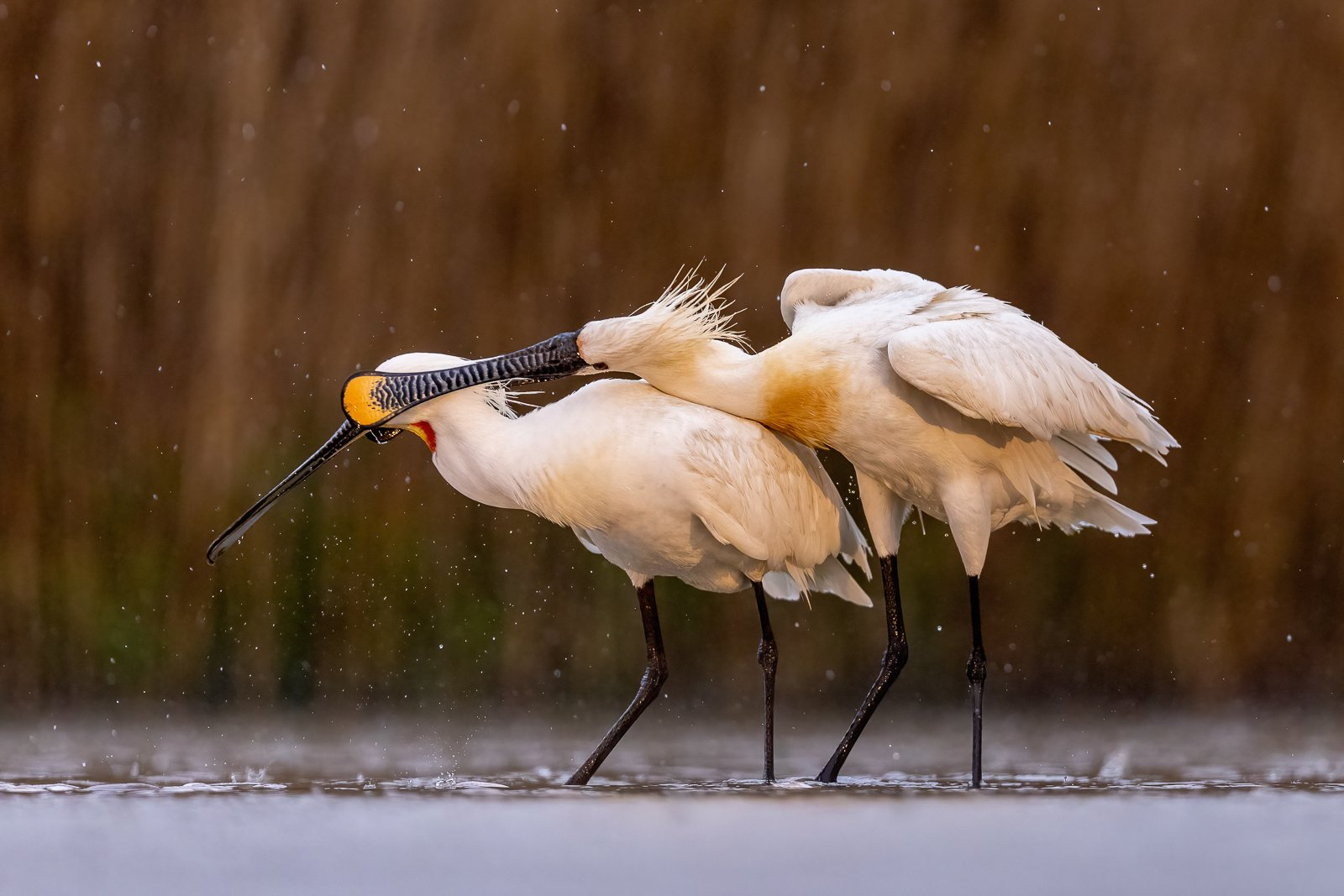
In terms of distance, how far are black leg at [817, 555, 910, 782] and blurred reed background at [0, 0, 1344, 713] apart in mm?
1710

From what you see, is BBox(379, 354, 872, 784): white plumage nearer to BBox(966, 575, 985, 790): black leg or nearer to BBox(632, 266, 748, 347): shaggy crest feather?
BBox(632, 266, 748, 347): shaggy crest feather

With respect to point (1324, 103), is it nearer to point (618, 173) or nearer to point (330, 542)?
point (618, 173)

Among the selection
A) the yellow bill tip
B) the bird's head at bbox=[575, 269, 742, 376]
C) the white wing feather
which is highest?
the bird's head at bbox=[575, 269, 742, 376]

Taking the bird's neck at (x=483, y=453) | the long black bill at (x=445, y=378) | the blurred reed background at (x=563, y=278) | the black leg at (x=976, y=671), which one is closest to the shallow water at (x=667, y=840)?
the black leg at (x=976, y=671)

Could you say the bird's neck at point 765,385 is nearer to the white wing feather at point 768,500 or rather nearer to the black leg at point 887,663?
the white wing feather at point 768,500

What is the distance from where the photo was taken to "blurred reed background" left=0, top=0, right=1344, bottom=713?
4879mm

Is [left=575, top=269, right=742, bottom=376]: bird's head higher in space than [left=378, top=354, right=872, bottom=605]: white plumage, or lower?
higher

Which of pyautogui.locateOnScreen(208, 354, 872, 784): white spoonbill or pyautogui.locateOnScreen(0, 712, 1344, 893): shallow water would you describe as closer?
pyautogui.locateOnScreen(0, 712, 1344, 893): shallow water

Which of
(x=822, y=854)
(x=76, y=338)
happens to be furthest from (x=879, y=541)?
(x=76, y=338)

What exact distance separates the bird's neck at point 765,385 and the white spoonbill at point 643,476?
0.12 feet

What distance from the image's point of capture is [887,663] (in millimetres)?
3252

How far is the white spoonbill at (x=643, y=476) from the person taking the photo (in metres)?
2.99

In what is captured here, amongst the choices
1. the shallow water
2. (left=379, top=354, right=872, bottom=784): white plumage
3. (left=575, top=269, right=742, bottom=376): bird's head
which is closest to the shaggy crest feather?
(left=575, top=269, right=742, bottom=376): bird's head

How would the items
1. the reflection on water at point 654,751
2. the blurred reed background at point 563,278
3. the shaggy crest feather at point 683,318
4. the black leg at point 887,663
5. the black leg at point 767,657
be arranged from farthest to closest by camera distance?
the blurred reed background at point 563,278, the reflection on water at point 654,751, the black leg at point 767,657, the black leg at point 887,663, the shaggy crest feather at point 683,318
